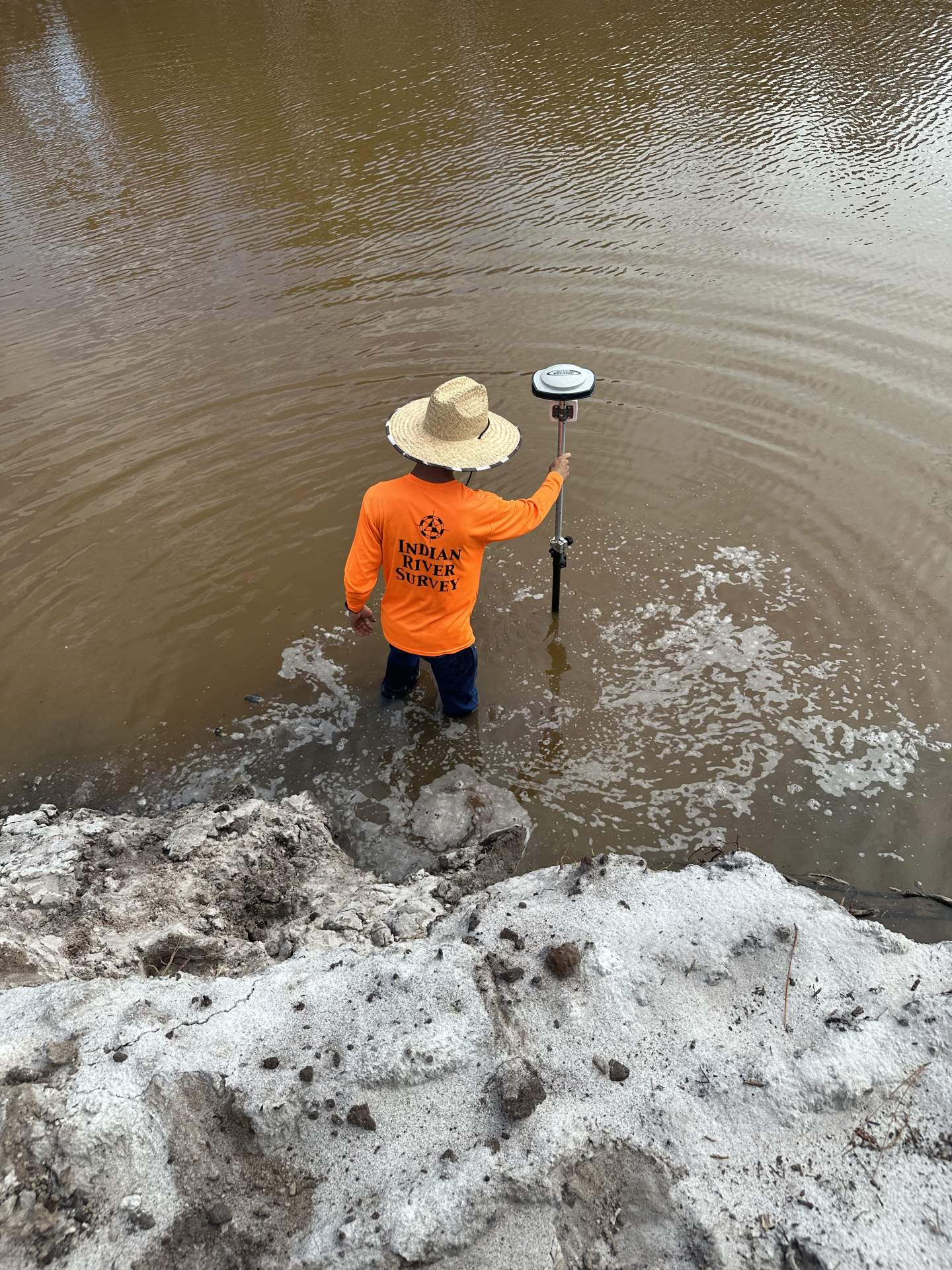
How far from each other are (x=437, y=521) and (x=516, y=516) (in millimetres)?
323

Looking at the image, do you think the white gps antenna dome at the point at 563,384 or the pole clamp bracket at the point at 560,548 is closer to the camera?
the white gps antenna dome at the point at 563,384

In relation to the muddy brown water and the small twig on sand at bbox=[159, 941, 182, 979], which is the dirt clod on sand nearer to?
the small twig on sand at bbox=[159, 941, 182, 979]

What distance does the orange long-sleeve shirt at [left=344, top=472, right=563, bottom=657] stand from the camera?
3064mm

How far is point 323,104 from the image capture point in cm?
1277

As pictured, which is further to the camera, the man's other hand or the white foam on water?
the white foam on water

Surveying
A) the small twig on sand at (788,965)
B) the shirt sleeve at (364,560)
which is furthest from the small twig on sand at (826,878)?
the shirt sleeve at (364,560)

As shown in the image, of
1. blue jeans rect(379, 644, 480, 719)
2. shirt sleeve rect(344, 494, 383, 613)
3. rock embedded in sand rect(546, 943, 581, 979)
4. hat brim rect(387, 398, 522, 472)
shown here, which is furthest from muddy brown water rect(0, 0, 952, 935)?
hat brim rect(387, 398, 522, 472)

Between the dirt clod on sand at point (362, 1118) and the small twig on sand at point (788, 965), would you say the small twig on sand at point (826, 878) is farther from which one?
the dirt clod on sand at point (362, 1118)

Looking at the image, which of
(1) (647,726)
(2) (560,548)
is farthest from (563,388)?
(1) (647,726)

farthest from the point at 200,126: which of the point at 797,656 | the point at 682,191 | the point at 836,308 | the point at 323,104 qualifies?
the point at 797,656

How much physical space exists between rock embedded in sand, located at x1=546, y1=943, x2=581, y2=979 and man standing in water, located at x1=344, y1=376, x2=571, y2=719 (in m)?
1.54

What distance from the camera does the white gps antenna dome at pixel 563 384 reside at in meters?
3.29

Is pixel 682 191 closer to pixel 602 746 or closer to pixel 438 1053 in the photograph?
pixel 602 746

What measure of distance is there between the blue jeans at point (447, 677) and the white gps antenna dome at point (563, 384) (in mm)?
1189
